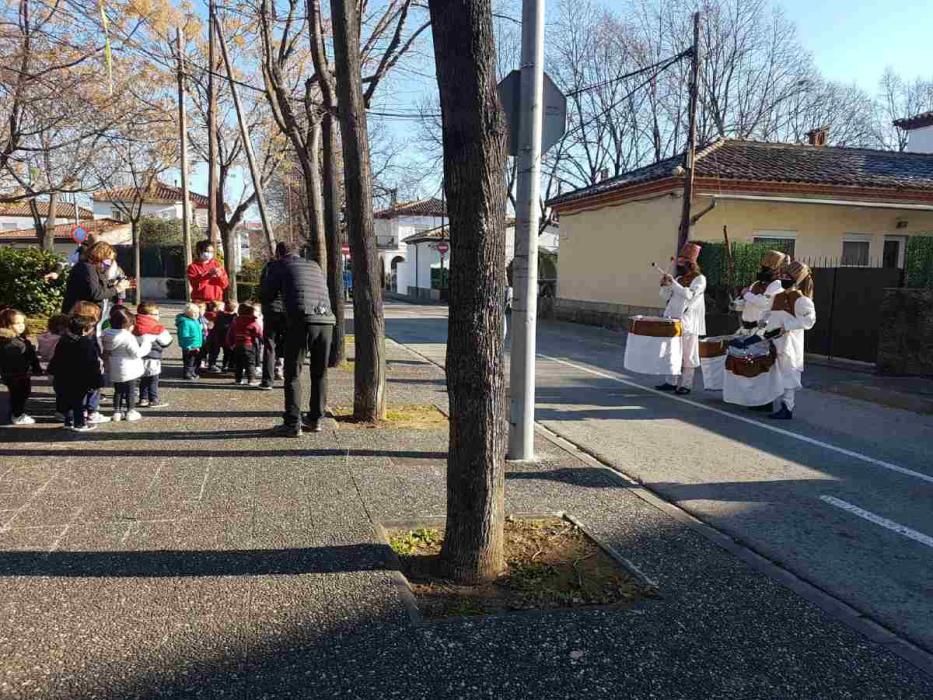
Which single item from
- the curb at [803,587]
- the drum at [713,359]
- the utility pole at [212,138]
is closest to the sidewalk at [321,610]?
the curb at [803,587]

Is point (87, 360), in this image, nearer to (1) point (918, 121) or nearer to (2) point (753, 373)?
(2) point (753, 373)

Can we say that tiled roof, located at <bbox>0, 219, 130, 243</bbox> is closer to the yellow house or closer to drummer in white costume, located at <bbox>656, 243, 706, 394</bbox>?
the yellow house

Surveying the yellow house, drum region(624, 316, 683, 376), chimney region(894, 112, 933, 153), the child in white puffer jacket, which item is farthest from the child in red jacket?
chimney region(894, 112, 933, 153)

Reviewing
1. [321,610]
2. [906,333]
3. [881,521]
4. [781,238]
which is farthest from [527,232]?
[781,238]

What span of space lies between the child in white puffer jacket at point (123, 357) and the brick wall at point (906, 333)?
1059 centimetres

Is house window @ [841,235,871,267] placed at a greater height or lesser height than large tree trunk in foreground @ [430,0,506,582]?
greater

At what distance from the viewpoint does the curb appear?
326 cm

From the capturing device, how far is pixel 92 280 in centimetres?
772

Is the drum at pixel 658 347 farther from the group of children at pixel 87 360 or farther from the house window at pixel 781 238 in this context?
the house window at pixel 781 238

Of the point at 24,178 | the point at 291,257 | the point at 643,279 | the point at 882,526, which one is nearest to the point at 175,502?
the point at 291,257

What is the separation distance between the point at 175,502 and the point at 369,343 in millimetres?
2881

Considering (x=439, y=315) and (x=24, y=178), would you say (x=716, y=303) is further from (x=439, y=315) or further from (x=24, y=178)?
(x=24, y=178)

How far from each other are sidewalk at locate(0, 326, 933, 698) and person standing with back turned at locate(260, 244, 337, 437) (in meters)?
1.01

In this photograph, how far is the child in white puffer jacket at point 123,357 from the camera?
6.86 meters
